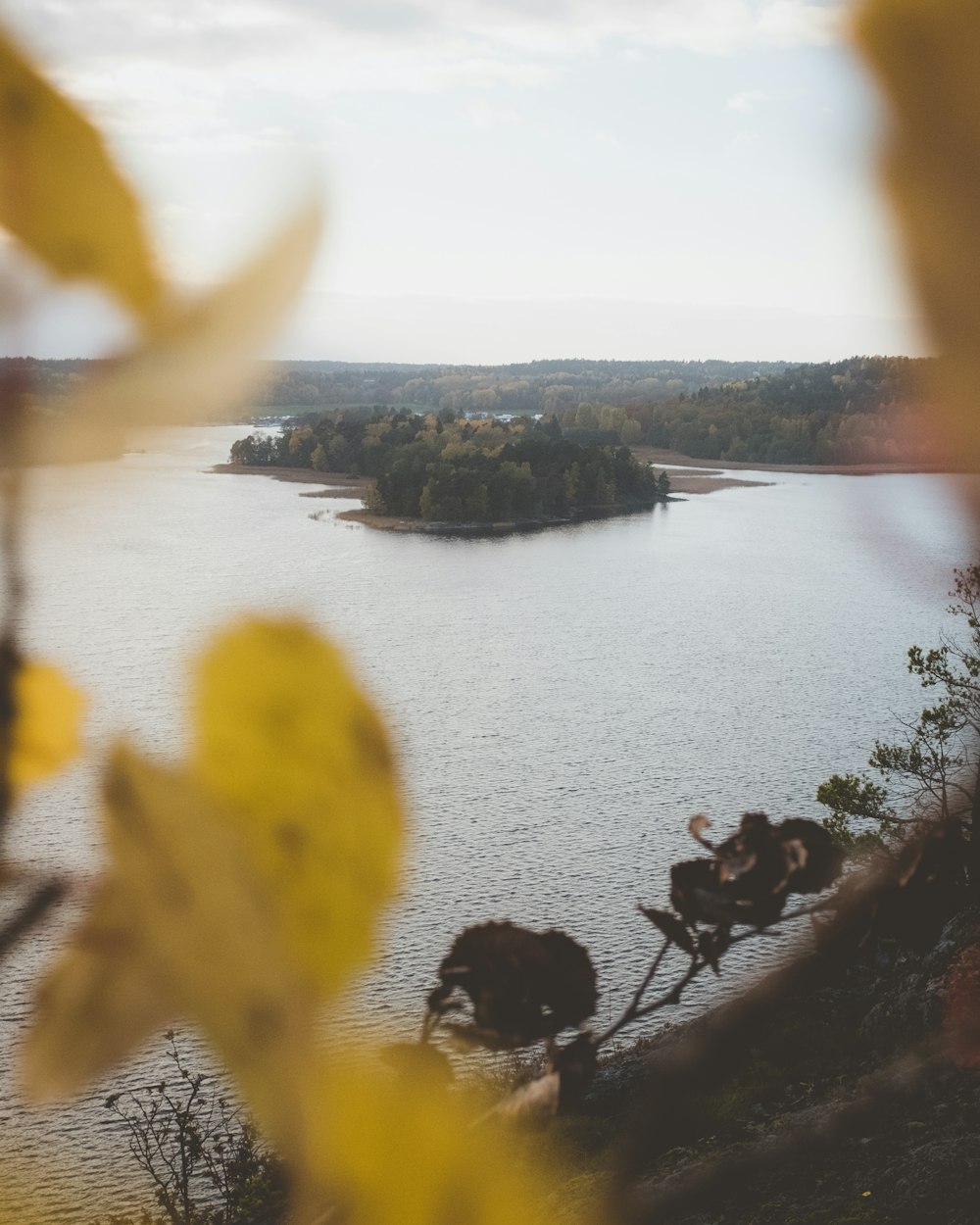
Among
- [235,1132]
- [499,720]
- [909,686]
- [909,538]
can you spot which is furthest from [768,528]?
[909,538]

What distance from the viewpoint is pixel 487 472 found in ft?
25.5

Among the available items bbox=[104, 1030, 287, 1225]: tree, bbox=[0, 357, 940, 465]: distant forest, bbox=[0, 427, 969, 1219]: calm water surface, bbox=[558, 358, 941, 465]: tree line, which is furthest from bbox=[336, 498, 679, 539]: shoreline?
bbox=[558, 358, 941, 465]: tree line

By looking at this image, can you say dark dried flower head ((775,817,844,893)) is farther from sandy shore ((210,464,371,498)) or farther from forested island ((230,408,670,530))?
sandy shore ((210,464,371,498))

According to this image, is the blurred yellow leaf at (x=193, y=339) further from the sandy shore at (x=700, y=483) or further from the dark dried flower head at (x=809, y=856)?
the sandy shore at (x=700, y=483)

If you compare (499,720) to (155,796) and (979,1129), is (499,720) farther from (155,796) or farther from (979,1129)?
(155,796)

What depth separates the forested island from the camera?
0.74 m

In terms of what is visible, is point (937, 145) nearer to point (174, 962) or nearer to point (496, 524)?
point (174, 962)

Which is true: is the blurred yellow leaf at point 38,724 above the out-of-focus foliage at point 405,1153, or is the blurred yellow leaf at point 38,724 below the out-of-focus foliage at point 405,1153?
above

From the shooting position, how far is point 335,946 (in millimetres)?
112

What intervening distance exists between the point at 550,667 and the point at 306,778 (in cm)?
773

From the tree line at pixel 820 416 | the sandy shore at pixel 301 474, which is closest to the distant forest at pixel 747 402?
the tree line at pixel 820 416

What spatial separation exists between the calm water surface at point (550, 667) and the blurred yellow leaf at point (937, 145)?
0.03 m

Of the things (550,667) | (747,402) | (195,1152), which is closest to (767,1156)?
(747,402)

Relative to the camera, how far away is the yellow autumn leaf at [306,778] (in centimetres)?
11
